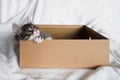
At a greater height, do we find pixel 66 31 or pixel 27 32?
pixel 27 32

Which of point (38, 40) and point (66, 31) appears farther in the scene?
point (66, 31)

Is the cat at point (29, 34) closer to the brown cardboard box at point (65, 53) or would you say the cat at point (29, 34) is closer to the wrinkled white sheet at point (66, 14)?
the brown cardboard box at point (65, 53)

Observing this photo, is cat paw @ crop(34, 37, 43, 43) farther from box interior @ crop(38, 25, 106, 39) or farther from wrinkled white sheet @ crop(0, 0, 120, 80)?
box interior @ crop(38, 25, 106, 39)

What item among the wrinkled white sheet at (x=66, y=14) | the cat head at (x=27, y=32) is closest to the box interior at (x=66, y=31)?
the wrinkled white sheet at (x=66, y=14)

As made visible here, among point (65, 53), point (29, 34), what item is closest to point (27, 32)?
point (29, 34)

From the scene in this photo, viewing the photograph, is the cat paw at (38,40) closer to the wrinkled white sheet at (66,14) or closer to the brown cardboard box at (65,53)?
the brown cardboard box at (65,53)

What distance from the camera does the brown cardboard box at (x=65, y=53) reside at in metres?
0.96

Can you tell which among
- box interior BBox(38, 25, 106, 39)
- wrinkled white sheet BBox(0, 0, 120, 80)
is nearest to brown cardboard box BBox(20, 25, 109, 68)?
wrinkled white sheet BBox(0, 0, 120, 80)

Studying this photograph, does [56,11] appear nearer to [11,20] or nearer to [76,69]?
[11,20]

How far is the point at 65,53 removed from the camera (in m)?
0.97

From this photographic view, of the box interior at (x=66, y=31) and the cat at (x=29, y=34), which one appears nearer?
the cat at (x=29, y=34)

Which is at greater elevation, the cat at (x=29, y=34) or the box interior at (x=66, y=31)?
the cat at (x=29, y=34)

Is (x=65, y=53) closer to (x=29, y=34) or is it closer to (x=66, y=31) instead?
(x=29, y=34)

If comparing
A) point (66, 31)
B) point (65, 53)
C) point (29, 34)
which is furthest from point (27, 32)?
point (66, 31)
